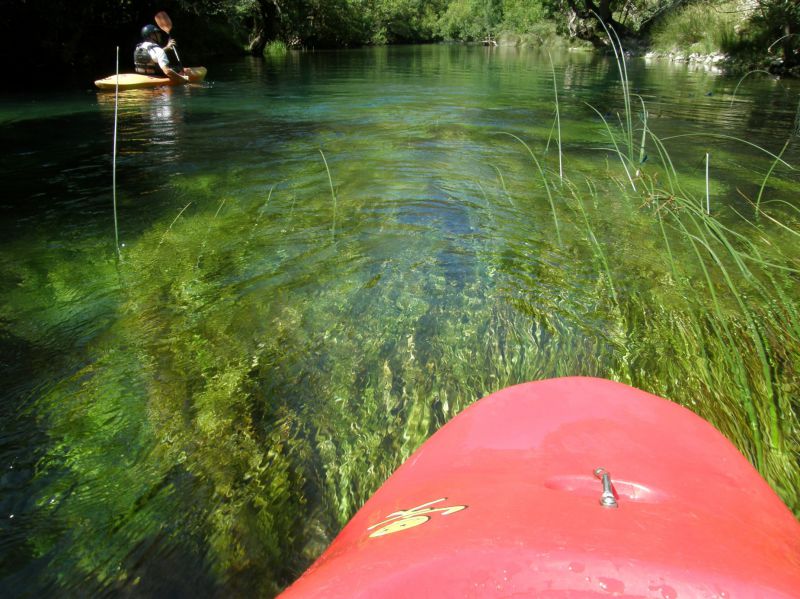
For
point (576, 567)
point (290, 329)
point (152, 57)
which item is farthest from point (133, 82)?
point (576, 567)

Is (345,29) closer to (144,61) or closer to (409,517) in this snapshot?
(144,61)

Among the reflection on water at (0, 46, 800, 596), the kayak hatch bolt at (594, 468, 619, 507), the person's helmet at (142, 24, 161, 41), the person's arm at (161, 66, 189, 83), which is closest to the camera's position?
the kayak hatch bolt at (594, 468, 619, 507)

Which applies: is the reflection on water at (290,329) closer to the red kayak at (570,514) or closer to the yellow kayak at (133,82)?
the red kayak at (570,514)

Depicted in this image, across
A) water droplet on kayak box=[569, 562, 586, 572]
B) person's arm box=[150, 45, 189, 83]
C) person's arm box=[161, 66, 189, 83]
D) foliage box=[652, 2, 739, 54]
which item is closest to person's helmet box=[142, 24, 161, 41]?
person's arm box=[150, 45, 189, 83]

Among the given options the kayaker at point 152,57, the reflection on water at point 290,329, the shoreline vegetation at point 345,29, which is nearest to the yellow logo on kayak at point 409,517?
the reflection on water at point 290,329

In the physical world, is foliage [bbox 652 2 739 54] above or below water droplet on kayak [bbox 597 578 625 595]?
above

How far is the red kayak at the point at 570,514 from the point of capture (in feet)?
2.38

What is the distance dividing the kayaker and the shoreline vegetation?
234cm

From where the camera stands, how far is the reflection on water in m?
1.52

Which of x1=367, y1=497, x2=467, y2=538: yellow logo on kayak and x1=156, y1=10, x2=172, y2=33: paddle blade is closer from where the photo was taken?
x1=367, y1=497, x2=467, y2=538: yellow logo on kayak

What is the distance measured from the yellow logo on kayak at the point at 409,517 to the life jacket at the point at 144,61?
40.5 feet

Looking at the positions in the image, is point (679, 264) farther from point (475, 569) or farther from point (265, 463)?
point (475, 569)

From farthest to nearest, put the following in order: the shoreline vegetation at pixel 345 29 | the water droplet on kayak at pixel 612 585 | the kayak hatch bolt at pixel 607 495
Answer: the shoreline vegetation at pixel 345 29 → the kayak hatch bolt at pixel 607 495 → the water droplet on kayak at pixel 612 585

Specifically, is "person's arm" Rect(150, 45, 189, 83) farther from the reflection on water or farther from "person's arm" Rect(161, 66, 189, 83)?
the reflection on water
